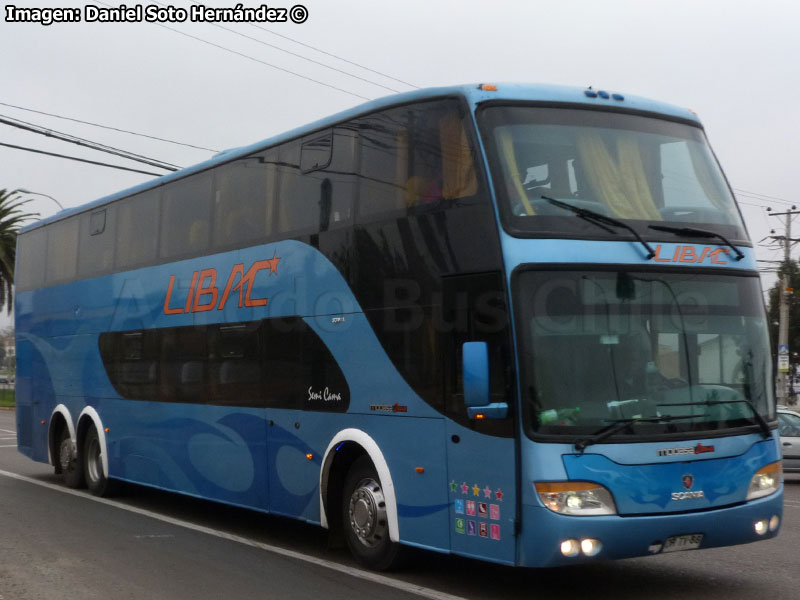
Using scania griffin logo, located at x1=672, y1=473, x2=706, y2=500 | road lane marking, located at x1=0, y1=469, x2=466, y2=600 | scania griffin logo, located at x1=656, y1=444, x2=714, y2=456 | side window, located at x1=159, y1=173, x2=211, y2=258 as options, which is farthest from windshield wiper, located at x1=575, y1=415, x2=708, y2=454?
side window, located at x1=159, y1=173, x2=211, y2=258

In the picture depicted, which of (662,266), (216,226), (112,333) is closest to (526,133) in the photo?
(662,266)

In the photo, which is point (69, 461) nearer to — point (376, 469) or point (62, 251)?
point (62, 251)

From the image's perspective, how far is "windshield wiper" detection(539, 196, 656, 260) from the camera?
26.0 feet

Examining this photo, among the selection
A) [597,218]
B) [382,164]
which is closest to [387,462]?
[382,164]

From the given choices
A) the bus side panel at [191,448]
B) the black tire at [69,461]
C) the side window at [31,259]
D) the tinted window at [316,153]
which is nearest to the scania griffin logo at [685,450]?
the tinted window at [316,153]

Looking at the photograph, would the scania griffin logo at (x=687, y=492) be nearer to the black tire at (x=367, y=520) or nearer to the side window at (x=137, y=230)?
the black tire at (x=367, y=520)

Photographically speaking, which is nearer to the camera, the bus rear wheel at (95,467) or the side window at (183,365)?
the side window at (183,365)

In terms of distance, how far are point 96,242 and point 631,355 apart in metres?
9.70

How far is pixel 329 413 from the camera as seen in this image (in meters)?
9.88

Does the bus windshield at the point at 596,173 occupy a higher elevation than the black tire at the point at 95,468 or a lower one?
higher

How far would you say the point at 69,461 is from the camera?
52.9 feet

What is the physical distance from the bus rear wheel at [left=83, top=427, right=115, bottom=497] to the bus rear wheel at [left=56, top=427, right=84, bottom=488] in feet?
0.48

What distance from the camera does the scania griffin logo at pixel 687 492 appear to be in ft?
24.8

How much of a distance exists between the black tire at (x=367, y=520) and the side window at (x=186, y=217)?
3.87 meters
